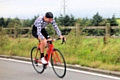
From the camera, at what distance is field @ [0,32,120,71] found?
10.4 metres

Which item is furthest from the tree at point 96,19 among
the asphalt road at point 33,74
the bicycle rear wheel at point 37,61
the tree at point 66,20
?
the bicycle rear wheel at point 37,61

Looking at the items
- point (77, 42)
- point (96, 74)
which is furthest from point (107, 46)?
point (96, 74)

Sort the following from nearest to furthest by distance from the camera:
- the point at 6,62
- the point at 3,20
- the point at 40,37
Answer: the point at 40,37 → the point at 6,62 → the point at 3,20

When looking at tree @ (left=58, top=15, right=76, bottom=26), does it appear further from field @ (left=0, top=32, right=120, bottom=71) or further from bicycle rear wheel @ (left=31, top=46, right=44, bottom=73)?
bicycle rear wheel @ (left=31, top=46, right=44, bottom=73)

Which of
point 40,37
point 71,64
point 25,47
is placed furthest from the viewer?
point 25,47

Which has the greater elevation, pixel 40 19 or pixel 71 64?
pixel 40 19

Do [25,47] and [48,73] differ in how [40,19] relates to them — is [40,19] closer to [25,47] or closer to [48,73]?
[48,73]

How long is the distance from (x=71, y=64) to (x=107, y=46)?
2105mm

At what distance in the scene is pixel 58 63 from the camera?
8.73 m

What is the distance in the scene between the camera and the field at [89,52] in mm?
10406

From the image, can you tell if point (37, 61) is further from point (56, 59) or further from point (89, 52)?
point (89, 52)

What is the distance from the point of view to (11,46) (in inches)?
626

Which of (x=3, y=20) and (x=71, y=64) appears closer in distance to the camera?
(x=71, y=64)

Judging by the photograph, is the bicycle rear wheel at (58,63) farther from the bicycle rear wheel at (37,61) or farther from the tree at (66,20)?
the tree at (66,20)
